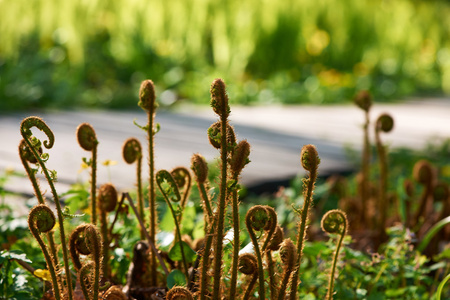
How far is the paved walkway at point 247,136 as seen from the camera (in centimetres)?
318

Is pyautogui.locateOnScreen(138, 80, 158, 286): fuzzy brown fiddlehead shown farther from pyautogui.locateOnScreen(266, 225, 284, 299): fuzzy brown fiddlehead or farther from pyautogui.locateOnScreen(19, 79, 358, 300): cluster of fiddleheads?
pyautogui.locateOnScreen(266, 225, 284, 299): fuzzy brown fiddlehead

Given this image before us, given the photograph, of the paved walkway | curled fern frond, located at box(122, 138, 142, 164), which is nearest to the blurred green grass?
the paved walkway

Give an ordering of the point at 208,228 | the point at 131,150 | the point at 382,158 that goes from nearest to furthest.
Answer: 1. the point at 208,228
2. the point at 131,150
3. the point at 382,158

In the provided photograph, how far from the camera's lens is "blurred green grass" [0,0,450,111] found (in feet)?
22.4

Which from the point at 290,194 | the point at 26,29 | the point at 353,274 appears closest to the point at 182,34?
the point at 26,29

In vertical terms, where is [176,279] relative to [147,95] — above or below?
below

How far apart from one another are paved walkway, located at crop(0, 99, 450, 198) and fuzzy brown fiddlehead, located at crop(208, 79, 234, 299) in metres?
1.63

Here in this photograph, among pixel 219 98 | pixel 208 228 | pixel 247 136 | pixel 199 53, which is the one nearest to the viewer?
pixel 219 98

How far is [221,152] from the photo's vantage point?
3.41 feet

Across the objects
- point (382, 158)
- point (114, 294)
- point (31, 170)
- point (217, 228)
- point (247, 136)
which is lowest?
point (114, 294)

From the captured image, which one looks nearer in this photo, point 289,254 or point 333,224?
point 289,254

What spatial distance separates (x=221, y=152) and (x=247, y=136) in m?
3.22

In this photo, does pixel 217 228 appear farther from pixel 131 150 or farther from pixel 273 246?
pixel 131 150

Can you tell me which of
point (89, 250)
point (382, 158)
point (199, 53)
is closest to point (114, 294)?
A: point (89, 250)
